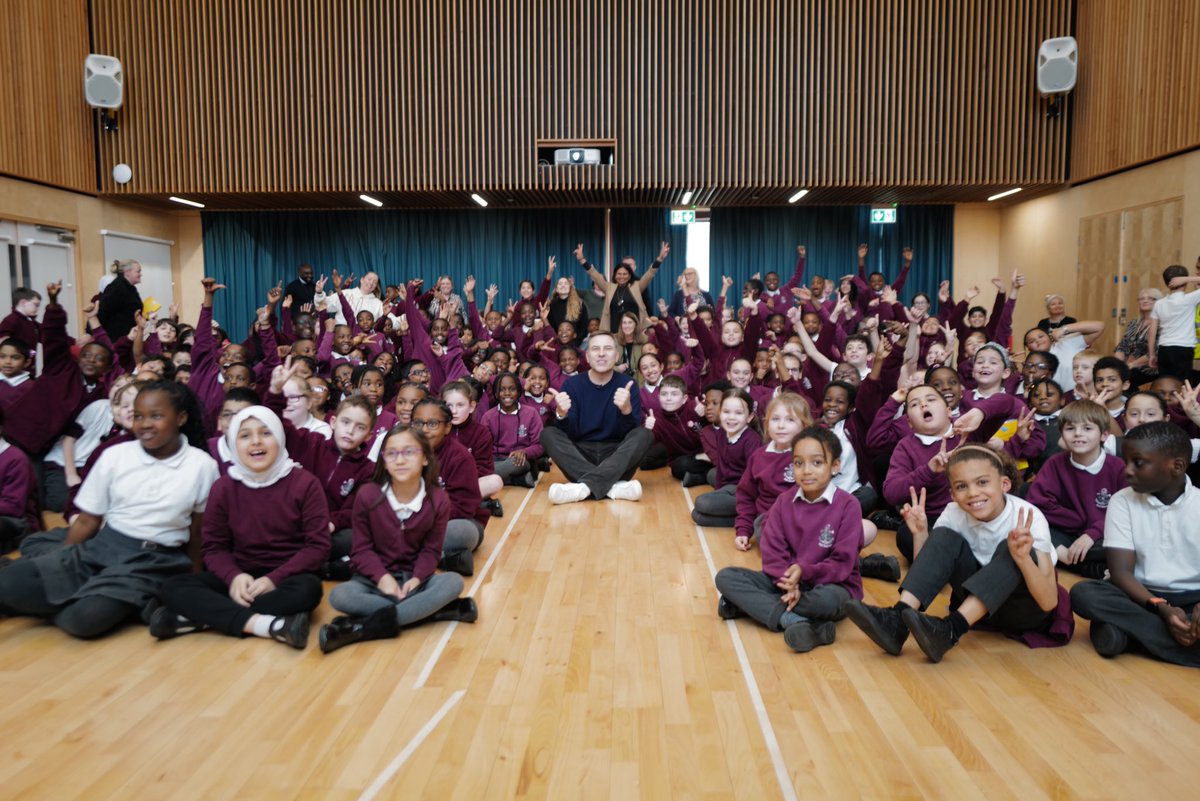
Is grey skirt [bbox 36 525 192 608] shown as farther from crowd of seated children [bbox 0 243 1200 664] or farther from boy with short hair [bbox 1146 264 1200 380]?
boy with short hair [bbox 1146 264 1200 380]

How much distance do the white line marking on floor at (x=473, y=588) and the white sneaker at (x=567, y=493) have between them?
0.73 ft

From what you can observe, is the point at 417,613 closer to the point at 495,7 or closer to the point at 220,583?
the point at 220,583

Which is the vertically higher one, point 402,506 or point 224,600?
point 402,506

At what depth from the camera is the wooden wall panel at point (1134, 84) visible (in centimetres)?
838

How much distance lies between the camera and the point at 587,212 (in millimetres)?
13359

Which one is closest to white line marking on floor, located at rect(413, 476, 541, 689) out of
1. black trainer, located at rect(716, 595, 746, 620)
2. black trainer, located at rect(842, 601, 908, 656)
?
black trainer, located at rect(716, 595, 746, 620)

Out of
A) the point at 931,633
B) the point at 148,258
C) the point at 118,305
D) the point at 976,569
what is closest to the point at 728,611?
the point at 931,633

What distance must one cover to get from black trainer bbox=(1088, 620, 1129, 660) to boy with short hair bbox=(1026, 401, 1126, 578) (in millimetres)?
830

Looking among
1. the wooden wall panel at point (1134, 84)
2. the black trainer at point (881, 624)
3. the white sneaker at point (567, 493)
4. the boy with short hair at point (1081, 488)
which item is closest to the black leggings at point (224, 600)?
the black trainer at point (881, 624)

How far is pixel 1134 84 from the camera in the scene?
9164 millimetres

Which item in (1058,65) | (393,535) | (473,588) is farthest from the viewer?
(1058,65)

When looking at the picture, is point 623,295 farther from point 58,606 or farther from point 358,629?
point 58,606

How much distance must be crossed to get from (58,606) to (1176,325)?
7.57 metres

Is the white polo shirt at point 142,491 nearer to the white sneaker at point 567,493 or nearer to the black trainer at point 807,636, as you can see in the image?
the black trainer at point 807,636
